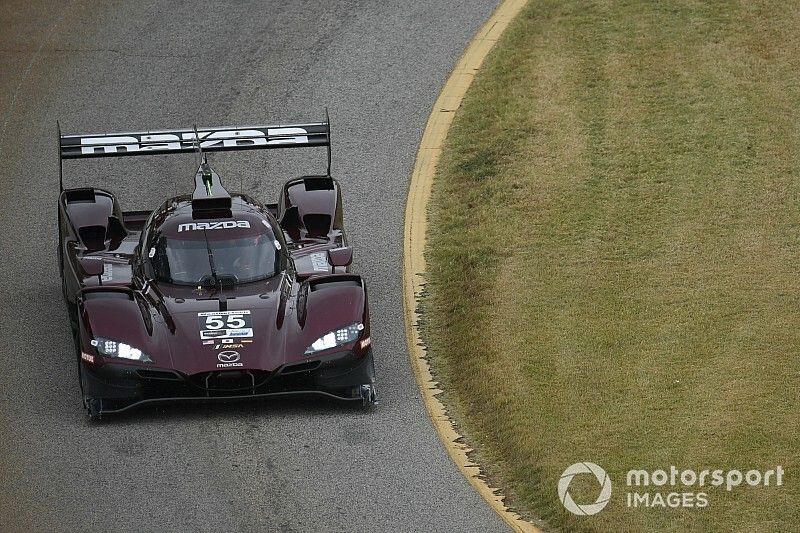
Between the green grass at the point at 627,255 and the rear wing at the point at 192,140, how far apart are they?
2.06 meters

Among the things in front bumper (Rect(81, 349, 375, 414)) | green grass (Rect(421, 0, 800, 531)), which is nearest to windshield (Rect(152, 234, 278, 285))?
front bumper (Rect(81, 349, 375, 414))

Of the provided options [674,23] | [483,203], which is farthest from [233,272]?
[674,23]

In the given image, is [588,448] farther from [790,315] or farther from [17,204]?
[17,204]

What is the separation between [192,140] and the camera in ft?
49.9

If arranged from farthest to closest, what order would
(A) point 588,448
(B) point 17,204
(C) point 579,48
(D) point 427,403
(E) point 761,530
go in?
(C) point 579,48
(B) point 17,204
(D) point 427,403
(A) point 588,448
(E) point 761,530

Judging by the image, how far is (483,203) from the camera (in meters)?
17.7

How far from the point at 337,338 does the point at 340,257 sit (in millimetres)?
1692

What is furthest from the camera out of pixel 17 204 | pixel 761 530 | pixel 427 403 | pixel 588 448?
pixel 17 204

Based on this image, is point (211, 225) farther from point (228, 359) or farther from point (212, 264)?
point (228, 359)

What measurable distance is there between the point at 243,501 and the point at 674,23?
1274cm

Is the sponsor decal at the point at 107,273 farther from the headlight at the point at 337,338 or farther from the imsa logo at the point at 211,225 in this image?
the headlight at the point at 337,338

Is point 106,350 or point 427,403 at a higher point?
point 106,350

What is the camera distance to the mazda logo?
40.3 feet

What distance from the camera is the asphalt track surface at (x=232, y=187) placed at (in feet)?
36.8
